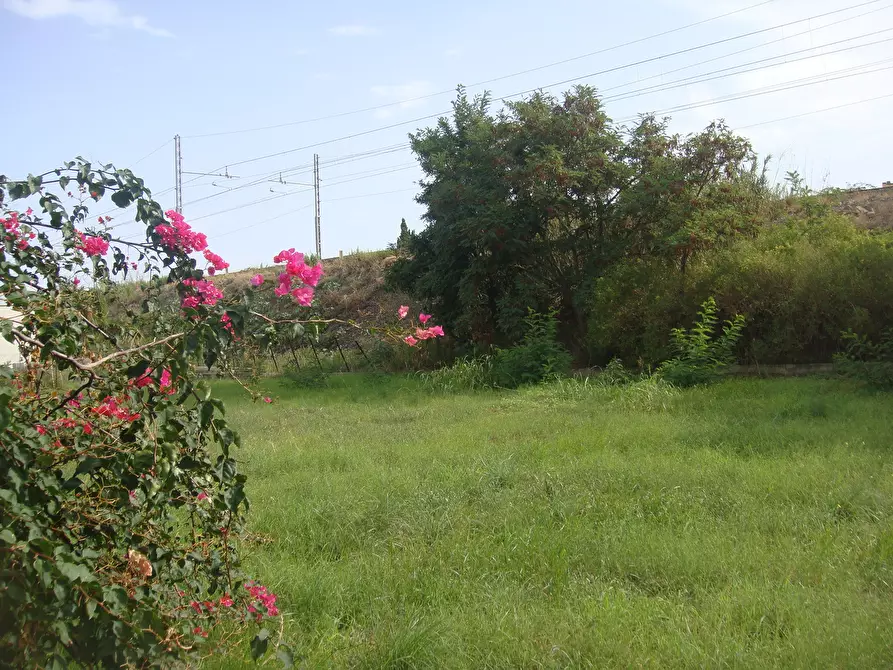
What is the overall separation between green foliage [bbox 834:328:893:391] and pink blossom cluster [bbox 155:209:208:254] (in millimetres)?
7089

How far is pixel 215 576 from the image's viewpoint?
250 centimetres

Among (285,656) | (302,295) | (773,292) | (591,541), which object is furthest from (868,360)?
(285,656)

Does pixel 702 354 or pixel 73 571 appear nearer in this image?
pixel 73 571

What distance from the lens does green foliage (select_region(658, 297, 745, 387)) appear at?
28.5 ft

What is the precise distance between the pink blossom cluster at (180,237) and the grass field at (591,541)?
5.06 ft

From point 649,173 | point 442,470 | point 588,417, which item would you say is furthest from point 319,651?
point 649,173

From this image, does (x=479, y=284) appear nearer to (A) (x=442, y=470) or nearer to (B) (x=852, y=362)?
(B) (x=852, y=362)

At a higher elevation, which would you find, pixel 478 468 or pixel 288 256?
pixel 288 256

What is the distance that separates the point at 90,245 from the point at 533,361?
7.95 m

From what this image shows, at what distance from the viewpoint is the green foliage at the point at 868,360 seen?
24.5 feet

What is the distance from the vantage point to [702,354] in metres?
8.78

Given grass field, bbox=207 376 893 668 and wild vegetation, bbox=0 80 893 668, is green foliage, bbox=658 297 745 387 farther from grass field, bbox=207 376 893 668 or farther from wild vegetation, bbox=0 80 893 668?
grass field, bbox=207 376 893 668

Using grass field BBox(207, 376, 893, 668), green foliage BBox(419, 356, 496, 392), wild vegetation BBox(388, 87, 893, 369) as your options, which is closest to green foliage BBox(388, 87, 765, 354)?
wild vegetation BBox(388, 87, 893, 369)

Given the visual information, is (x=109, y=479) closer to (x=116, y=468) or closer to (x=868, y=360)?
(x=116, y=468)
